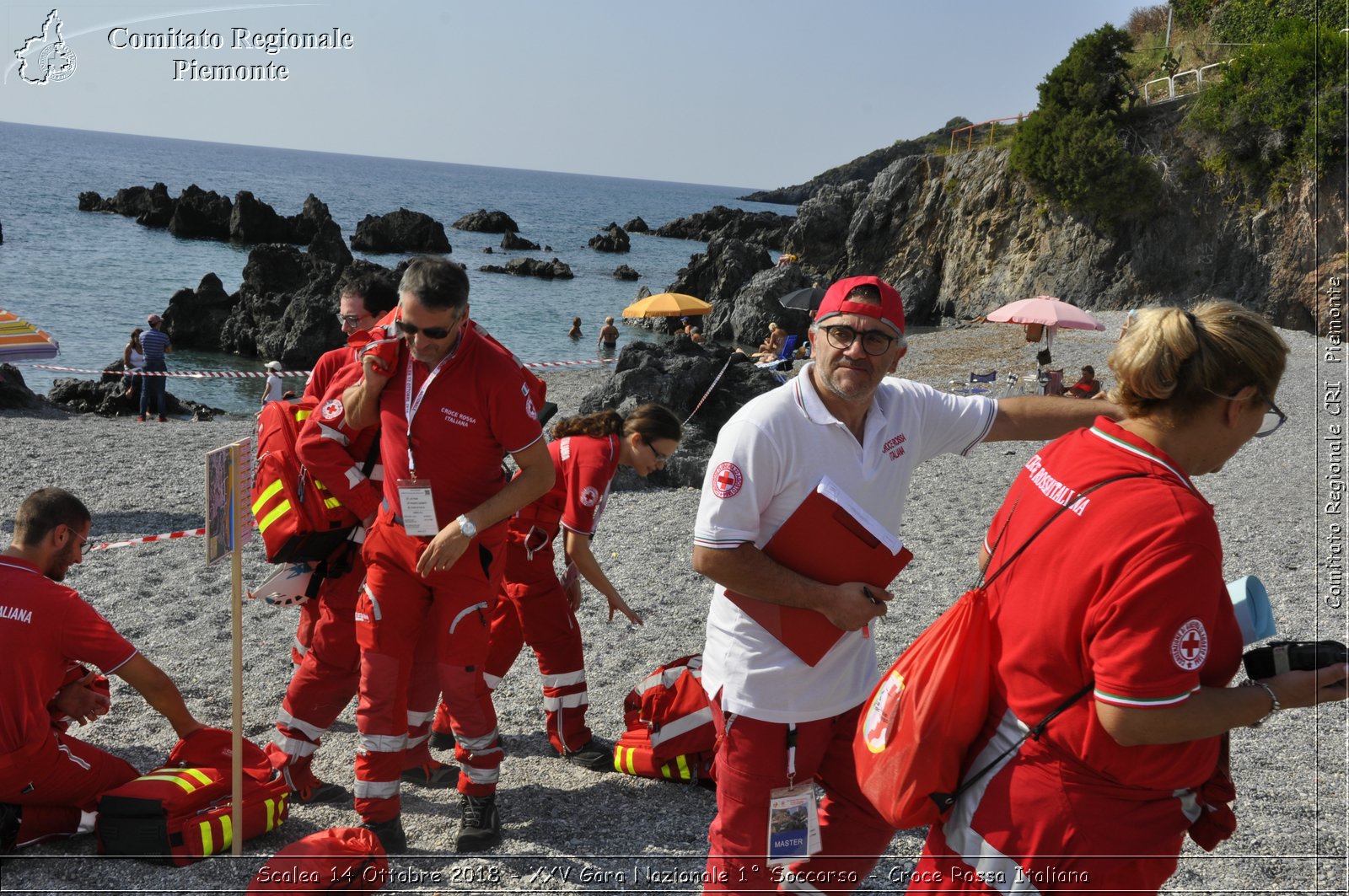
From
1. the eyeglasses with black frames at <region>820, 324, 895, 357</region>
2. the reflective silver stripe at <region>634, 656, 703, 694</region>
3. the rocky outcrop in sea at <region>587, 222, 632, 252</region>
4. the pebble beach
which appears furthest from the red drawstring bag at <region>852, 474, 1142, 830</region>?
the rocky outcrop in sea at <region>587, 222, 632, 252</region>

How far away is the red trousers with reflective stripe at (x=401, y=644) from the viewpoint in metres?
3.70

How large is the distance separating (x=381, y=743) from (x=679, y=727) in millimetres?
1338

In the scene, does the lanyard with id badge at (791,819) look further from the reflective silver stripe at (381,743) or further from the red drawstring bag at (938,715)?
the reflective silver stripe at (381,743)

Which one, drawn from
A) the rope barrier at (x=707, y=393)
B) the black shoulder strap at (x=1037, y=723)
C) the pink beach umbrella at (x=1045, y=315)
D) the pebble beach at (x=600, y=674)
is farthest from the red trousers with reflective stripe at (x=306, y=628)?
the pink beach umbrella at (x=1045, y=315)

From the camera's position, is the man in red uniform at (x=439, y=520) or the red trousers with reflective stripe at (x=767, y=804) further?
the man in red uniform at (x=439, y=520)

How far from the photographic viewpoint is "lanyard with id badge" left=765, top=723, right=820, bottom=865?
269 cm

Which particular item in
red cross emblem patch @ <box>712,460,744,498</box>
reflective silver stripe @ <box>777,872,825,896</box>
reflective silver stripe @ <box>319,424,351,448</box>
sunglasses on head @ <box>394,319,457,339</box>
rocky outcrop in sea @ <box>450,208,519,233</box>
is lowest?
reflective silver stripe @ <box>777,872,825,896</box>

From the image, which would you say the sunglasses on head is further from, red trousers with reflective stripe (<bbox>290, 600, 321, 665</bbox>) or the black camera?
the black camera

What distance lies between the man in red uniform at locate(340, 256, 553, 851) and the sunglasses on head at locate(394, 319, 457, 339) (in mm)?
12

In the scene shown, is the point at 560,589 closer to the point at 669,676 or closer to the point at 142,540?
the point at 669,676

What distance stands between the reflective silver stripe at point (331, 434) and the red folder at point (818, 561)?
7.25ft

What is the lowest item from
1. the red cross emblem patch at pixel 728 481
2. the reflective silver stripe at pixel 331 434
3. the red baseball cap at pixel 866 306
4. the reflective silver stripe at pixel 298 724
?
the reflective silver stripe at pixel 298 724

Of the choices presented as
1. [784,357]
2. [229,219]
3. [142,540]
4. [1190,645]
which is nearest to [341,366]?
[1190,645]

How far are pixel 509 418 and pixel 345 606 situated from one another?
54.2 inches
